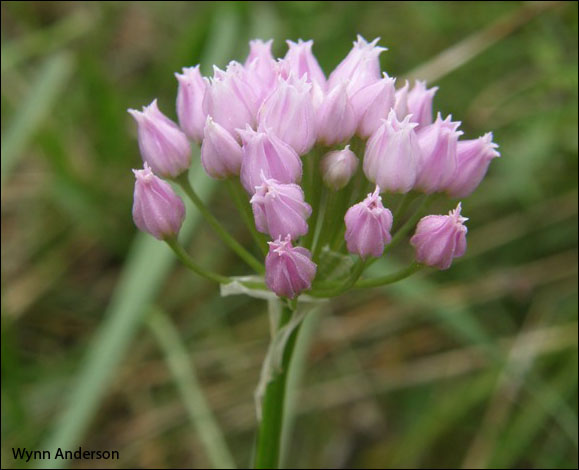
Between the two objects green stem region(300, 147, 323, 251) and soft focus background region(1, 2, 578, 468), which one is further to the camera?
soft focus background region(1, 2, 578, 468)

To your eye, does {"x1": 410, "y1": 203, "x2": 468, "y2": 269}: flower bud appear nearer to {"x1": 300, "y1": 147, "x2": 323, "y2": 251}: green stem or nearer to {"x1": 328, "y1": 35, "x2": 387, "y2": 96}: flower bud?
{"x1": 300, "y1": 147, "x2": 323, "y2": 251}: green stem

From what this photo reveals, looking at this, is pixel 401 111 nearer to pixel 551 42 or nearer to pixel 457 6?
pixel 551 42

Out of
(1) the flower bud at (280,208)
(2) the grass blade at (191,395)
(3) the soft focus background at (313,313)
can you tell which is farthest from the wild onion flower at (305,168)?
(3) the soft focus background at (313,313)

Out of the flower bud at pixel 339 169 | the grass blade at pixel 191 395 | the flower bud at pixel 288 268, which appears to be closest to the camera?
the flower bud at pixel 288 268

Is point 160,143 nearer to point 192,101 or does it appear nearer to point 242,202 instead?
point 192,101

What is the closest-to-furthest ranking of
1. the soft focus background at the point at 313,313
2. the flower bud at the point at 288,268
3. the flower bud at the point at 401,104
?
1. the flower bud at the point at 288,268
2. the flower bud at the point at 401,104
3. the soft focus background at the point at 313,313

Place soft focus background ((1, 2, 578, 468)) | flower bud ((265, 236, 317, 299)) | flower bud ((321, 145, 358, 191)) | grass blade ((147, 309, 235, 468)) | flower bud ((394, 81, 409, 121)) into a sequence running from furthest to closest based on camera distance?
1. soft focus background ((1, 2, 578, 468))
2. grass blade ((147, 309, 235, 468))
3. flower bud ((394, 81, 409, 121))
4. flower bud ((321, 145, 358, 191))
5. flower bud ((265, 236, 317, 299))

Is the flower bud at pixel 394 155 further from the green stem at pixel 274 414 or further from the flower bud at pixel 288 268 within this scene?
the green stem at pixel 274 414

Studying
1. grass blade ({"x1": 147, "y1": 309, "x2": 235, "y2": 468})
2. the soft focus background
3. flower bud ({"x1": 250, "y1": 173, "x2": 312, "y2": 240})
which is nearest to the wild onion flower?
flower bud ({"x1": 250, "y1": 173, "x2": 312, "y2": 240})
